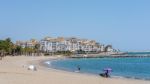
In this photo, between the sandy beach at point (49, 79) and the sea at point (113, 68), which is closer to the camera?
the sandy beach at point (49, 79)

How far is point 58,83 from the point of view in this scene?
23.2 metres

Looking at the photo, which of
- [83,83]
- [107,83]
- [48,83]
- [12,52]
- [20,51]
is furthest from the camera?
[20,51]

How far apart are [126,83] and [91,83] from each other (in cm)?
371

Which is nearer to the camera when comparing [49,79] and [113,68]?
[49,79]

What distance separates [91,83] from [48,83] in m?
3.37

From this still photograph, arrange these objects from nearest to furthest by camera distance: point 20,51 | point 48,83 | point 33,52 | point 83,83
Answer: point 48,83 < point 83,83 < point 20,51 < point 33,52

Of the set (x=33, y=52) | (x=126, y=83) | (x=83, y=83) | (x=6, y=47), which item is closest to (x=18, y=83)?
(x=83, y=83)

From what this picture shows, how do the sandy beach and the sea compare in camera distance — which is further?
the sea

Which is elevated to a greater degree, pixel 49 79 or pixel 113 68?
pixel 49 79

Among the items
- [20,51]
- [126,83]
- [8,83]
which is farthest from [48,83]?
[20,51]

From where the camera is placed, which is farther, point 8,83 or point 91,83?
point 91,83

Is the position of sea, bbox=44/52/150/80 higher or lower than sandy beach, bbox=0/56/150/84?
lower

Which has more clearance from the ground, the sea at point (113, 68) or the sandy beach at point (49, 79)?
the sandy beach at point (49, 79)

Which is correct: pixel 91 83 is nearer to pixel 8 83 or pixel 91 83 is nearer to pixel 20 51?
pixel 8 83
